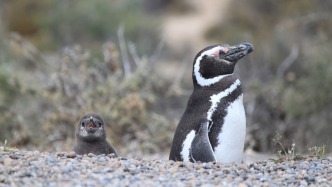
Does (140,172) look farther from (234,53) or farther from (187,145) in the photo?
(234,53)

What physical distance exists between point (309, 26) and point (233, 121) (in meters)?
11.9

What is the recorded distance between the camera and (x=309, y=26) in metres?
19.3

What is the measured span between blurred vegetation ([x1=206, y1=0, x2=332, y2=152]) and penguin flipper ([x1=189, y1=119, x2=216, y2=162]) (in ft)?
16.7

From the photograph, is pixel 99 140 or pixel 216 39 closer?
pixel 99 140

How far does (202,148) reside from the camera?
25.2 ft

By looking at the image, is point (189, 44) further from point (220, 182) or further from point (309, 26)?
point (220, 182)

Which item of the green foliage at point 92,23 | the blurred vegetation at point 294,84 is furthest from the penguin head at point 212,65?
the green foliage at point 92,23

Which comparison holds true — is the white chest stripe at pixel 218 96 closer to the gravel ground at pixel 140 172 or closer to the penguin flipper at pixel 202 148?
the penguin flipper at pixel 202 148

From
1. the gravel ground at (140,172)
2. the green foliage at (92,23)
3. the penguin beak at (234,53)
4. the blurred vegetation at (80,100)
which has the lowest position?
the gravel ground at (140,172)

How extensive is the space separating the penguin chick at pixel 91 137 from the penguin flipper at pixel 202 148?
3.77ft

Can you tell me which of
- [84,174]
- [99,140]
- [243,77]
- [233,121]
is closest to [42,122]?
[243,77]

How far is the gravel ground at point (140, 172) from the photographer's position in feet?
20.4

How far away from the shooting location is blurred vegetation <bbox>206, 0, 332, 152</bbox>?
14648mm

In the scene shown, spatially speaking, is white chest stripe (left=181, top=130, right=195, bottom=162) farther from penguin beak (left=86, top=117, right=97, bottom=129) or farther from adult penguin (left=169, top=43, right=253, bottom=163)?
penguin beak (left=86, top=117, right=97, bottom=129)
